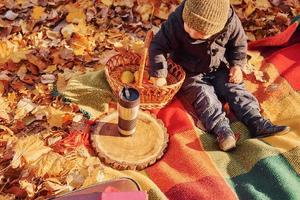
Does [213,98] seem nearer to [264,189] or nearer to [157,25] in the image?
[264,189]

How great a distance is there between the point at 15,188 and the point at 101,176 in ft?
1.79

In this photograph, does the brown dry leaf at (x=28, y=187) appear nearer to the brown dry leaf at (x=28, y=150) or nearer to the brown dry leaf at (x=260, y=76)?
the brown dry leaf at (x=28, y=150)

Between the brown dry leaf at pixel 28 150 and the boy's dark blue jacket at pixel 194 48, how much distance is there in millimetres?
954

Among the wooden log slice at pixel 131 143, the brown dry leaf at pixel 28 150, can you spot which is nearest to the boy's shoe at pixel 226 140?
the wooden log slice at pixel 131 143

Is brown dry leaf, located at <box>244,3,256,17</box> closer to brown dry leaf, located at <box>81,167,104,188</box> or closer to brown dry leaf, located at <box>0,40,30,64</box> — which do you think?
brown dry leaf, located at <box>0,40,30,64</box>

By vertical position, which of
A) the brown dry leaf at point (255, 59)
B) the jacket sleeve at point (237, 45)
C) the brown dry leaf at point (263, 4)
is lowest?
the brown dry leaf at point (255, 59)

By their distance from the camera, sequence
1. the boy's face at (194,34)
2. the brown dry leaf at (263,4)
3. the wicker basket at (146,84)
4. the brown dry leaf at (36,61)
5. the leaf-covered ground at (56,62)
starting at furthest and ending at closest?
the brown dry leaf at (263,4)
the brown dry leaf at (36,61)
the wicker basket at (146,84)
the boy's face at (194,34)
the leaf-covered ground at (56,62)

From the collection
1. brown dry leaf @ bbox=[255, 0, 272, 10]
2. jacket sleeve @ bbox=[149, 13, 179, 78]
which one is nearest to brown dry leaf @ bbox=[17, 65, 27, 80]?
jacket sleeve @ bbox=[149, 13, 179, 78]

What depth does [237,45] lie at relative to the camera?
343cm

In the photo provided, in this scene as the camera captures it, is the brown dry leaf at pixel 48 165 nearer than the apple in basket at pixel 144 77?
Yes

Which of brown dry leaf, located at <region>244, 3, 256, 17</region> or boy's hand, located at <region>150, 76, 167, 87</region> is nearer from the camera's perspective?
boy's hand, located at <region>150, 76, 167, 87</region>

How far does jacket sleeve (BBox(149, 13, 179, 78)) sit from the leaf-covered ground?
2.12ft

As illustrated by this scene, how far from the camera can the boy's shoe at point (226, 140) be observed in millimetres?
3094

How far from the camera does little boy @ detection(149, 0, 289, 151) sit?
319cm
